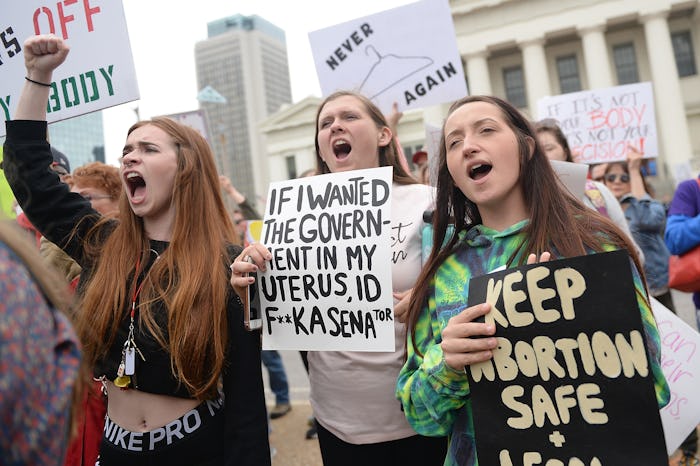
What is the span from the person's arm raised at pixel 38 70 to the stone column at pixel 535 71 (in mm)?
35555

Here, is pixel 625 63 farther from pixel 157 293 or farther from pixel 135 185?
pixel 157 293

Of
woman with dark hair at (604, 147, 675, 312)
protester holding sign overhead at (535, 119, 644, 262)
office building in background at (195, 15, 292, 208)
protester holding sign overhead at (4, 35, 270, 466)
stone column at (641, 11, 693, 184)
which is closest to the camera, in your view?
protester holding sign overhead at (4, 35, 270, 466)

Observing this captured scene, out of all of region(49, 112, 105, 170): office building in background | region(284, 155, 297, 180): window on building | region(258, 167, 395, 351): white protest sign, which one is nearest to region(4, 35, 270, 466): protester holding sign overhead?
region(258, 167, 395, 351): white protest sign

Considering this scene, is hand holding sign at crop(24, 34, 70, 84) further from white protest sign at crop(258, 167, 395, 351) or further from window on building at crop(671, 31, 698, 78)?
window on building at crop(671, 31, 698, 78)

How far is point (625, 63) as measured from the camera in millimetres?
36406

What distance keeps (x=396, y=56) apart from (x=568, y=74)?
Answer: 37846mm

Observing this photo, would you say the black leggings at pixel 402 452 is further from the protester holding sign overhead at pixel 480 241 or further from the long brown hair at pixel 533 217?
the long brown hair at pixel 533 217

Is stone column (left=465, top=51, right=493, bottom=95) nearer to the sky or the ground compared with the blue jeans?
nearer to the sky

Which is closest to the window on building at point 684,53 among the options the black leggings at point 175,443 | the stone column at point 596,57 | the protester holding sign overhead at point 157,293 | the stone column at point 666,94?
the stone column at point 666,94

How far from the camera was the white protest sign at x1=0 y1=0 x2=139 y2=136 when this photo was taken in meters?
2.85

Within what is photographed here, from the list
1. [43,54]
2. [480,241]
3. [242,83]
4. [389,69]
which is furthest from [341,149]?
[242,83]

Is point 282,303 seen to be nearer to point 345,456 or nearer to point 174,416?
point 174,416

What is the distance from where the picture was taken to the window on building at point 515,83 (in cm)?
3816

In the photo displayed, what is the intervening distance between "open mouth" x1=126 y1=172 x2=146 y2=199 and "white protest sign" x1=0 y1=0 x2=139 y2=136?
830 mm
